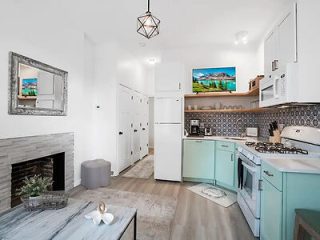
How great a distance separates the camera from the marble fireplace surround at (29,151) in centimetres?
199

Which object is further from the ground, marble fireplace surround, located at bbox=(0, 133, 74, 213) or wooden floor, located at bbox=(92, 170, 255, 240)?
marble fireplace surround, located at bbox=(0, 133, 74, 213)

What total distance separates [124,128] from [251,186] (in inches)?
116

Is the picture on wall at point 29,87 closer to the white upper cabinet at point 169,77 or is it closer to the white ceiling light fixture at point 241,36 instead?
the white upper cabinet at point 169,77

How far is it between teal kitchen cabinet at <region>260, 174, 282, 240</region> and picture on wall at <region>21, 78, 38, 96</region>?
9.37ft

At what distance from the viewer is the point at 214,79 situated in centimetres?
384

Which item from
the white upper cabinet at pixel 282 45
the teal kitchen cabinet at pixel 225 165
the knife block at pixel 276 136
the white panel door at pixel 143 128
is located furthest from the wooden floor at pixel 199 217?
the white panel door at pixel 143 128

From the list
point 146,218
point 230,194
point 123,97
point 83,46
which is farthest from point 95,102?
point 230,194

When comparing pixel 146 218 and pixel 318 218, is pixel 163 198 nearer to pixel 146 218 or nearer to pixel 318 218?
pixel 146 218

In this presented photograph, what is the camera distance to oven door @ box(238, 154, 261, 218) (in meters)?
1.91

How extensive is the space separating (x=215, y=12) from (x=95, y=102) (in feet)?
9.06

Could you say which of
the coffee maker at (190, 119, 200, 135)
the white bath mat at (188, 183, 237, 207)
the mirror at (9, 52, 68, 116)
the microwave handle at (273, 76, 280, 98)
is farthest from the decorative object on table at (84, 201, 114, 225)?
the coffee maker at (190, 119, 200, 135)

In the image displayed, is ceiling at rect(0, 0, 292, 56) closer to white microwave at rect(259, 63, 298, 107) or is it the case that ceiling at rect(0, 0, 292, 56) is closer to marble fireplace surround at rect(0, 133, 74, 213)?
white microwave at rect(259, 63, 298, 107)

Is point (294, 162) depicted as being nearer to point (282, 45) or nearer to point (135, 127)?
point (282, 45)

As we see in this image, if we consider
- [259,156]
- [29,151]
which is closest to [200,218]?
[259,156]
